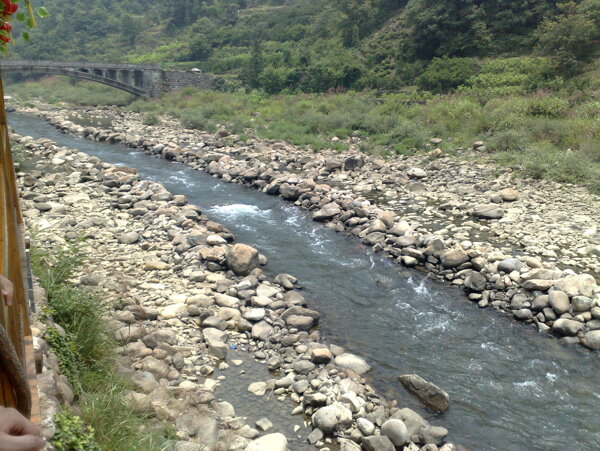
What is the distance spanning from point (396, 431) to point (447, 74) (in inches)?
877

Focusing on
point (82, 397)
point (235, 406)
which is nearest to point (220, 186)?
point (235, 406)

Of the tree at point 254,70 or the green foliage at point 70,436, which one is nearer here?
the green foliage at point 70,436

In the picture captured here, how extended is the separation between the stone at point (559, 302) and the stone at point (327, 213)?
531 cm

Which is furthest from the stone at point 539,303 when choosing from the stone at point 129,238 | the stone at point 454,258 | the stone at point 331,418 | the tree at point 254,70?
the tree at point 254,70

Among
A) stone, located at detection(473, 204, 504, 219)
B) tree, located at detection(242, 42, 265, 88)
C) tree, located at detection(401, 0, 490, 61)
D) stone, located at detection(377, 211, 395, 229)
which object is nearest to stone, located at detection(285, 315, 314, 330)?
stone, located at detection(377, 211, 395, 229)

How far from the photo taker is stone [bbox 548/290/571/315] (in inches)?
285

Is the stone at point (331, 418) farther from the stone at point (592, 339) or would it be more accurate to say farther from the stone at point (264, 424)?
the stone at point (592, 339)

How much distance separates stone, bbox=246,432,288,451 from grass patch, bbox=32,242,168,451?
2.89ft

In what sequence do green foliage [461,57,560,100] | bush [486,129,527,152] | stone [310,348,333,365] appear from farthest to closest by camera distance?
green foliage [461,57,560,100] < bush [486,129,527,152] < stone [310,348,333,365]

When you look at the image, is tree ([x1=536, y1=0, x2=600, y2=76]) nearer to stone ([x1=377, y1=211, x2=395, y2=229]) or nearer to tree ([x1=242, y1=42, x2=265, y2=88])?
stone ([x1=377, y1=211, x2=395, y2=229])

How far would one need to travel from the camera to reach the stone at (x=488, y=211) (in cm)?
1066

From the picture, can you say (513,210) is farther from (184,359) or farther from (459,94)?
(459,94)

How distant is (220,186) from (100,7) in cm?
7311

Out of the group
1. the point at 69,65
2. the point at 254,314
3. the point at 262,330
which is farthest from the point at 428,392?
the point at 69,65
